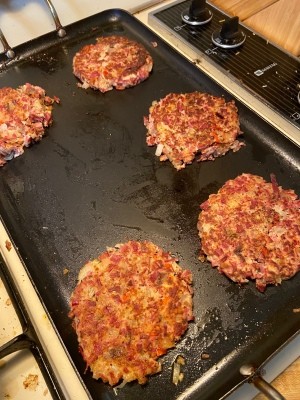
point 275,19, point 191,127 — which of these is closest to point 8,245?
point 191,127

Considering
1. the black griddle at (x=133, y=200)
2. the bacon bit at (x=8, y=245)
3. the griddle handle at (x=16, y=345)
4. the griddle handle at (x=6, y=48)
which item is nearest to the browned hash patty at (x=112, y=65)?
the black griddle at (x=133, y=200)

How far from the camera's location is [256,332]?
1.38 meters

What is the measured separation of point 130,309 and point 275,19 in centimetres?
191

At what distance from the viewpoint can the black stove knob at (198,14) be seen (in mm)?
2311

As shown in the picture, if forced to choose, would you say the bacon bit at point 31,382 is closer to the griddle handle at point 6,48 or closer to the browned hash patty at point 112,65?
the browned hash patty at point 112,65

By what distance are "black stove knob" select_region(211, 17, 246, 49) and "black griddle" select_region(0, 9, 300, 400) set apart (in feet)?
0.82

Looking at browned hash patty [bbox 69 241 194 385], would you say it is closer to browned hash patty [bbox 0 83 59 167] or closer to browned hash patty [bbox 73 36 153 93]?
browned hash patty [bbox 0 83 59 167]

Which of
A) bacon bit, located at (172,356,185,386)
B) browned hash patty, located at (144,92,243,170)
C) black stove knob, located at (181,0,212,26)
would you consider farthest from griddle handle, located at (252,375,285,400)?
black stove knob, located at (181,0,212,26)

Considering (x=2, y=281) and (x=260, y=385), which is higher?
(x=2, y=281)

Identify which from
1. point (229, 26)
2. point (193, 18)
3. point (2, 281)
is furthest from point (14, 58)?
point (2, 281)

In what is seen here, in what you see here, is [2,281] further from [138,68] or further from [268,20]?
[268,20]

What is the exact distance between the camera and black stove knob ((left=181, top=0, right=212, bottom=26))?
2311 mm

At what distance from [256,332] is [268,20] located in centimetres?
186

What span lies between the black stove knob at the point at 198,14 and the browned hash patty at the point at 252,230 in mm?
1161
